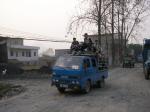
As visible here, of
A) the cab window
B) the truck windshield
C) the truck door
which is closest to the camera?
the truck windshield

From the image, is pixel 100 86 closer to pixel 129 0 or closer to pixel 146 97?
pixel 146 97

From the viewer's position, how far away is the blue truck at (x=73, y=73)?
15.4 metres

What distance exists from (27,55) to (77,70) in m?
60.6

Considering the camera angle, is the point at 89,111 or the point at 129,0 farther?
the point at 129,0

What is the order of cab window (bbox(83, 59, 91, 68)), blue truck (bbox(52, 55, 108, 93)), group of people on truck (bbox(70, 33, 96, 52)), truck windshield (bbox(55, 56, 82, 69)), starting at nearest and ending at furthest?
blue truck (bbox(52, 55, 108, 93)) < truck windshield (bbox(55, 56, 82, 69)) < cab window (bbox(83, 59, 91, 68)) < group of people on truck (bbox(70, 33, 96, 52))

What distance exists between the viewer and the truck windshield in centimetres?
1571

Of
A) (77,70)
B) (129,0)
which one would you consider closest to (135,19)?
(129,0)

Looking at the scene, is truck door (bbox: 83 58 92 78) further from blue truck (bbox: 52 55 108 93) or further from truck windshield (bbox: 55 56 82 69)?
truck windshield (bbox: 55 56 82 69)

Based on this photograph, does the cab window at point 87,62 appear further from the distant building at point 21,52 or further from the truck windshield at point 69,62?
the distant building at point 21,52

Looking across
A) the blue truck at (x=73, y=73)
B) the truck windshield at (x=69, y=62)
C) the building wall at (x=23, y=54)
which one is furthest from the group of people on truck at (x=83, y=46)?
the building wall at (x=23, y=54)

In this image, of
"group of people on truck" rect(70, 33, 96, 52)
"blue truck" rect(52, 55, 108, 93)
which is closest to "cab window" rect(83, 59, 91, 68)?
"blue truck" rect(52, 55, 108, 93)

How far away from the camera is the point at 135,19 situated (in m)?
55.8

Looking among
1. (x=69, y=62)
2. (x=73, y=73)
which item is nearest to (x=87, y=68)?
(x=69, y=62)

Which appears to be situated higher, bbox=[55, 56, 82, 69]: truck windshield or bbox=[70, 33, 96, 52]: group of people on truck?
bbox=[70, 33, 96, 52]: group of people on truck
